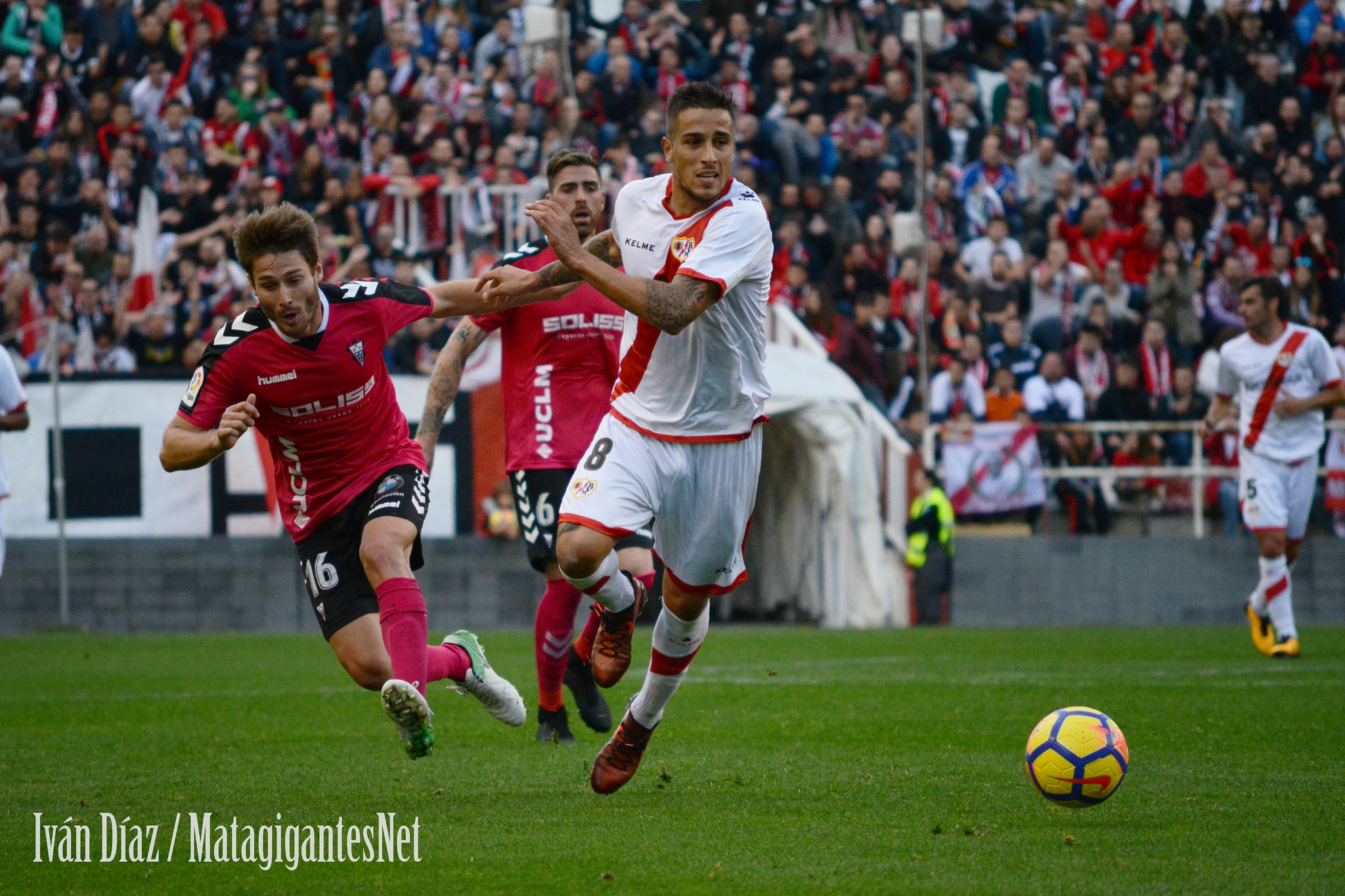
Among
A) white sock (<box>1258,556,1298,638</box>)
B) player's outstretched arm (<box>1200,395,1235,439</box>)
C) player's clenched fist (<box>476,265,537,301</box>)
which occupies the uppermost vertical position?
player's clenched fist (<box>476,265,537,301</box>)

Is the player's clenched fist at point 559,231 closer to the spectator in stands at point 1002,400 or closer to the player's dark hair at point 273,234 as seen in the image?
the player's dark hair at point 273,234

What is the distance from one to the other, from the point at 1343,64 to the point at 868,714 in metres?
16.4

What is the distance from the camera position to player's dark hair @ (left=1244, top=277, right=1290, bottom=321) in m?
11.7

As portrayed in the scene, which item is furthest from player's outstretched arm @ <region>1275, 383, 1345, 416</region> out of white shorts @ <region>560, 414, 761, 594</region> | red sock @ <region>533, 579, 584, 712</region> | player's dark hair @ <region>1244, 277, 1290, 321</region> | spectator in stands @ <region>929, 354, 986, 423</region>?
white shorts @ <region>560, 414, 761, 594</region>

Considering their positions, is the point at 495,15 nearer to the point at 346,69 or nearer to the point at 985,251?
the point at 346,69

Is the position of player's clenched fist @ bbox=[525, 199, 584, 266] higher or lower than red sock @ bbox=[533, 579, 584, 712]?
higher

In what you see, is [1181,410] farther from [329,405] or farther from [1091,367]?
[329,405]

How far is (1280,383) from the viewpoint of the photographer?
11.7m

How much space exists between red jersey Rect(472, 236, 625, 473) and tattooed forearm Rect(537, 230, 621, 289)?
1.34 meters

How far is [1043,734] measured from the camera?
18.3 feet

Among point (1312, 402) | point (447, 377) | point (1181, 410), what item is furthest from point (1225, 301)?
point (447, 377)

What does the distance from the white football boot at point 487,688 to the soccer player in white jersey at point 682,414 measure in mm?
882

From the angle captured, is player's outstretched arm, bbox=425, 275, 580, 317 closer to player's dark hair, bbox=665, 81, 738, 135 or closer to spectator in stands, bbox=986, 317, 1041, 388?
player's dark hair, bbox=665, 81, 738, 135

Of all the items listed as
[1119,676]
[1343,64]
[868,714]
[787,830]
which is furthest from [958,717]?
[1343,64]
